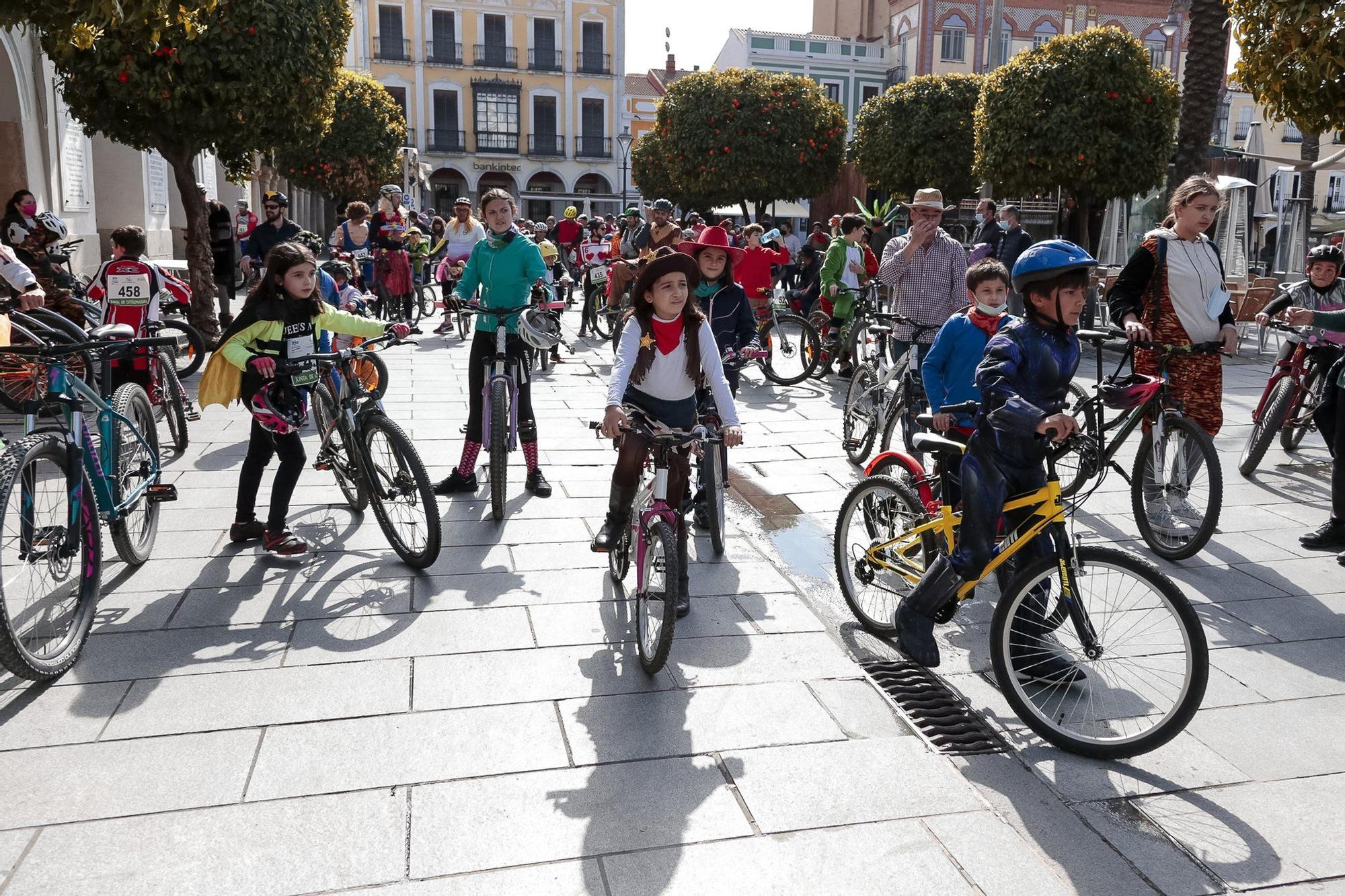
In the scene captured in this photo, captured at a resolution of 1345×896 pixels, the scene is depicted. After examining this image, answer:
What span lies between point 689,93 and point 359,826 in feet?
108

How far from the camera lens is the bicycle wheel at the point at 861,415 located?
728 cm

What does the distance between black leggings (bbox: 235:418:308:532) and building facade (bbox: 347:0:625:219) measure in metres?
48.6

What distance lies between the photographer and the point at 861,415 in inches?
297

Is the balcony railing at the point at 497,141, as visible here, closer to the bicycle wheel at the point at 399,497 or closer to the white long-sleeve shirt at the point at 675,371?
the bicycle wheel at the point at 399,497

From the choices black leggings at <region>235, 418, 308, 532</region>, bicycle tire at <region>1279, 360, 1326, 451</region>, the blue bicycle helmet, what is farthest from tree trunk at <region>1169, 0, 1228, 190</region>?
black leggings at <region>235, 418, 308, 532</region>

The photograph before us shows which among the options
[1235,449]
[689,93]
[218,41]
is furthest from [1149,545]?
[689,93]

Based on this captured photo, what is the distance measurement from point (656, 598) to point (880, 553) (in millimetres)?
1001

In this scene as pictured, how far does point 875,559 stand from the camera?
439cm

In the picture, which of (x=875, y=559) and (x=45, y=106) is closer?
(x=875, y=559)

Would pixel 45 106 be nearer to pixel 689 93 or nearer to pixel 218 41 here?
pixel 218 41

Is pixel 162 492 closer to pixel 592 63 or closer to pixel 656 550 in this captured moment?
pixel 656 550

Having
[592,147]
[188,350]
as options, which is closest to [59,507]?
[188,350]

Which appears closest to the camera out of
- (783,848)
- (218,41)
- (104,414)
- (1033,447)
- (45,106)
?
(783,848)

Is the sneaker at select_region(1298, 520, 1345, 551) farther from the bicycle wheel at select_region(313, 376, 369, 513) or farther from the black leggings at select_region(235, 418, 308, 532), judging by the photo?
the black leggings at select_region(235, 418, 308, 532)
